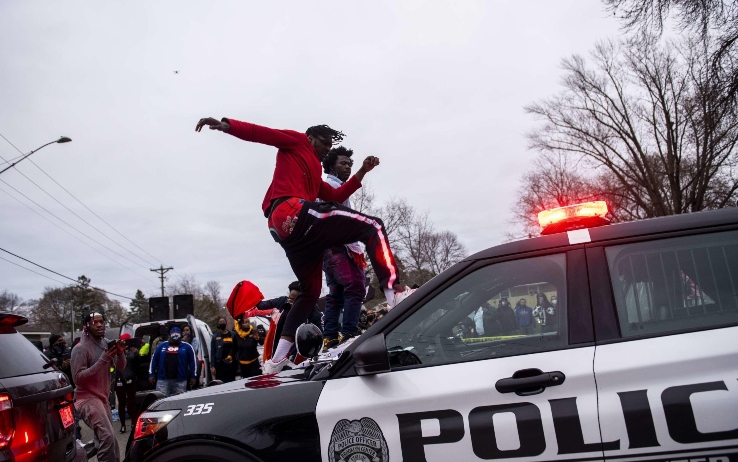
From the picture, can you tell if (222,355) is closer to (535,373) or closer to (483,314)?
(483,314)

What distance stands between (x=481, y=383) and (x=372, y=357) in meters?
0.47

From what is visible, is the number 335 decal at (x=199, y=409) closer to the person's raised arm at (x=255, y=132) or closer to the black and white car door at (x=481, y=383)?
the black and white car door at (x=481, y=383)

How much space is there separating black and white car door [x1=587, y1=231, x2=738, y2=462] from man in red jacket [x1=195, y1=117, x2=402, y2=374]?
180 centimetres

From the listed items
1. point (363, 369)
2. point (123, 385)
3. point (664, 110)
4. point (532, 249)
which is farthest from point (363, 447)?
point (664, 110)

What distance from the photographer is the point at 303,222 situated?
4.19 meters

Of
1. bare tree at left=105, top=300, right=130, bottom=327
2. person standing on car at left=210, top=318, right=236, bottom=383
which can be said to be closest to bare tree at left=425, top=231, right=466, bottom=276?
person standing on car at left=210, top=318, right=236, bottom=383

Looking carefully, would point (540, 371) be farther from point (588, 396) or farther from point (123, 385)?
point (123, 385)

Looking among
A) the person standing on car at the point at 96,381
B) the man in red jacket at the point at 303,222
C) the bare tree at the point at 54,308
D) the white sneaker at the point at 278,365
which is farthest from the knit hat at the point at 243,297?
the bare tree at the point at 54,308

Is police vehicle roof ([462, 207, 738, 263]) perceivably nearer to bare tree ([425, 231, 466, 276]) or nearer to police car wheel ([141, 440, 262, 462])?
police car wheel ([141, 440, 262, 462])

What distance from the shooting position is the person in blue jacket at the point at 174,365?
10438 millimetres

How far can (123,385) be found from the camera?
1151cm

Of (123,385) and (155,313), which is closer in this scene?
(123,385)

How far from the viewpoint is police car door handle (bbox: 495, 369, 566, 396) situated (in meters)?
2.45

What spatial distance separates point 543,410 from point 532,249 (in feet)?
2.34
